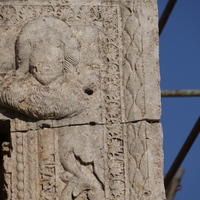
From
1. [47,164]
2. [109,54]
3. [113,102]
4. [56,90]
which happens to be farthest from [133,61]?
Result: [47,164]

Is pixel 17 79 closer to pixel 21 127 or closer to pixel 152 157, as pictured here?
pixel 21 127

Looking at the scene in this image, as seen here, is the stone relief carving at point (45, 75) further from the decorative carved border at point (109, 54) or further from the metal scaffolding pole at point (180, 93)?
the metal scaffolding pole at point (180, 93)

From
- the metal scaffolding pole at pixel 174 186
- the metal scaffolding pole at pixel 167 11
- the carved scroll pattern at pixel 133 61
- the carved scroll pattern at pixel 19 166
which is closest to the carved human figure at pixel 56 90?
the carved scroll pattern at pixel 19 166

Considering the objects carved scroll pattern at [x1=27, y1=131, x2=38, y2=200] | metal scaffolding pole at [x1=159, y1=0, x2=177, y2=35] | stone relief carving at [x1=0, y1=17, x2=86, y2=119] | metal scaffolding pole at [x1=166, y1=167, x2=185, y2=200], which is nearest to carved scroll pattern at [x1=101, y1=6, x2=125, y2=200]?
stone relief carving at [x1=0, y1=17, x2=86, y2=119]

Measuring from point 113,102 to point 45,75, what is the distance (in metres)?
0.53

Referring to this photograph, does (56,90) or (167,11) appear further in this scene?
(167,11)

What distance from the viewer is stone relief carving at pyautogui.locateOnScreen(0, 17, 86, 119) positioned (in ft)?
31.4

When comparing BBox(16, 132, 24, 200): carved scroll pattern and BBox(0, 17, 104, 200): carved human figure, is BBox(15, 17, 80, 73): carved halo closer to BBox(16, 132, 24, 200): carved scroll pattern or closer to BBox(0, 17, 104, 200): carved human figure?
BBox(0, 17, 104, 200): carved human figure

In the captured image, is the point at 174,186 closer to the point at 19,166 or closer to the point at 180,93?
the point at 180,93

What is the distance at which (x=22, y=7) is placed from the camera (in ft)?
32.2

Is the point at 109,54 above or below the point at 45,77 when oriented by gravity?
above

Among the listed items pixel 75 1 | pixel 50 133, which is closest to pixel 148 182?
pixel 50 133

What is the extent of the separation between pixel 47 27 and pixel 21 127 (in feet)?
2.44

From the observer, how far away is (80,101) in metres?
9.68
